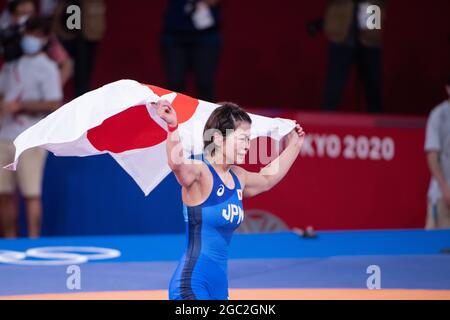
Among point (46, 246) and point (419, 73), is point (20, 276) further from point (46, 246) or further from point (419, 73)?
point (419, 73)

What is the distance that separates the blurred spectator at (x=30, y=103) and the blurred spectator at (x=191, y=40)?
1288 mm

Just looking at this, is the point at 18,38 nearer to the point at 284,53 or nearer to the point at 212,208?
the point at 212,208

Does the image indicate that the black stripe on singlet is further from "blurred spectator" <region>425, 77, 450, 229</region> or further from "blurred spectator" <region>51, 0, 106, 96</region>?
"blurred spectator" <region>51, 0, 106, 96</region>

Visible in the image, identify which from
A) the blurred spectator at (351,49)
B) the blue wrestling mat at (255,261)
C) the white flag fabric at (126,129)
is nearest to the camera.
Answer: the white flag fabric at (126,129)

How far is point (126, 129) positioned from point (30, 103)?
3.40 metres

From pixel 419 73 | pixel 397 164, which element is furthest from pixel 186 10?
pixel 419 73

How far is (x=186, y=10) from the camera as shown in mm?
10648

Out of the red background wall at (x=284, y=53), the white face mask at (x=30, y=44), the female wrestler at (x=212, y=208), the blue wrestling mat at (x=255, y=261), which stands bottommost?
the blue wrestling mat at (x=255, y=261)

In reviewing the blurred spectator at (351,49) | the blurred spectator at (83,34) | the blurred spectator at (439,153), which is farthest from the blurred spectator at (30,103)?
the blurred spectator at (439,153)

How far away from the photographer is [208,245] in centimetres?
572

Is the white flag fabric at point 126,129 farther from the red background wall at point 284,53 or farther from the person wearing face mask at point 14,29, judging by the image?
the red background wall at point 284,53

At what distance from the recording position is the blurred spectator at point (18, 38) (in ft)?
32.3

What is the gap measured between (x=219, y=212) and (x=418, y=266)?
3.51 m

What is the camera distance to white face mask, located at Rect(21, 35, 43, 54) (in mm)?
9844
